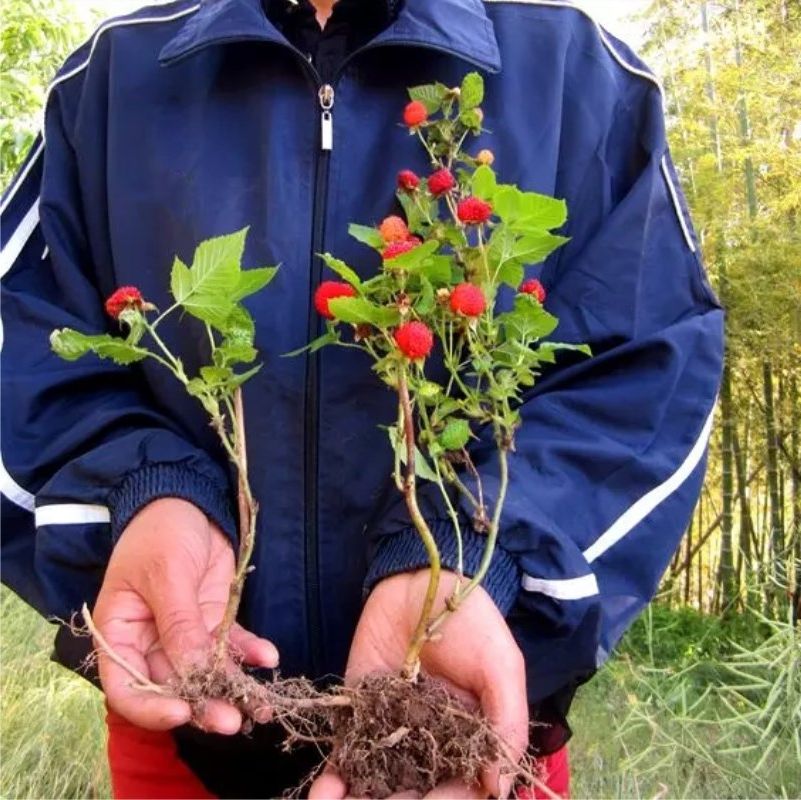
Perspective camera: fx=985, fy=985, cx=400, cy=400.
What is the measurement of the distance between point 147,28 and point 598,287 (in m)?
0.71

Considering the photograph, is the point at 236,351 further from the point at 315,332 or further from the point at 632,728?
the point at 632,728

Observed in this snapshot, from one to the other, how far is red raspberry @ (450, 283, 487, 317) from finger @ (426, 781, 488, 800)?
0.46m

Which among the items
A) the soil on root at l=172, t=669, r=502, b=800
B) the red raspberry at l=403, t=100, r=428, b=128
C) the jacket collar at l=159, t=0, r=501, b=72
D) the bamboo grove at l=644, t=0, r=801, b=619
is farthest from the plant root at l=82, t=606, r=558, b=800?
the bamboo grove at l=644, t=0, r=801, b=619

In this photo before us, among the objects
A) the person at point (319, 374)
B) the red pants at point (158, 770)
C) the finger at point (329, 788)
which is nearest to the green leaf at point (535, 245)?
the person at point (319, 374)

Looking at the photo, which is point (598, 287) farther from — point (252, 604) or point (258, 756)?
point (258, 756)

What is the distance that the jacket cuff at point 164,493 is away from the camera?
116 cm

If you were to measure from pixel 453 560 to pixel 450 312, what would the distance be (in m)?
0.26

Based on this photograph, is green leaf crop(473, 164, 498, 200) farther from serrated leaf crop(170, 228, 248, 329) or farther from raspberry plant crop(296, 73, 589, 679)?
serrated leaf crop(170, 228, 248, 329)

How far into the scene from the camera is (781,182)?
407 centimetres

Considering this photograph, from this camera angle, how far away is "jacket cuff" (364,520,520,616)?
1.04 m

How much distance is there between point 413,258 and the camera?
3.03 feet

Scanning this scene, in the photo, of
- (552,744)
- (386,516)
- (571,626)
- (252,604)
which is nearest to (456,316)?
(386,516)

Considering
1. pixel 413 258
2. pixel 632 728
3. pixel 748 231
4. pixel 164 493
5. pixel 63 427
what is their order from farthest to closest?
pixel 748 231
pixel 632 728
pixel 63 427
pixel 164 493
pixel 413 258

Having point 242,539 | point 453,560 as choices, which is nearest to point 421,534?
point 453,560
